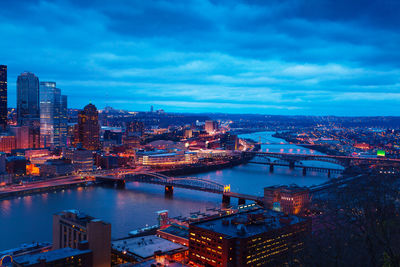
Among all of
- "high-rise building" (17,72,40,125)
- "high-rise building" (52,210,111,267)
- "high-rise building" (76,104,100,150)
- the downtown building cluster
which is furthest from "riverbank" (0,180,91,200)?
"high-rise building" (17,72,40,125)

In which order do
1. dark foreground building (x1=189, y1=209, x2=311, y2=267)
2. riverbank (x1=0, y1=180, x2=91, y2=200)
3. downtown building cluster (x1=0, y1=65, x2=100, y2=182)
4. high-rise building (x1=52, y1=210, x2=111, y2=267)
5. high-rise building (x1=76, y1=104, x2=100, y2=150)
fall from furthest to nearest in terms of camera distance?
high-rise building (x1=76, y1=104, x2=100, y2=150), downtown building cluster (x1=0, y1=65, x2=100, y2=182), riverbank (x1=0, y1=180, x2=91, y2=200), dark foreground building (x1=189, y1=209, x2=311, y2=267), high-rise building (x1=52, y1=210, x2=111, y2=267)

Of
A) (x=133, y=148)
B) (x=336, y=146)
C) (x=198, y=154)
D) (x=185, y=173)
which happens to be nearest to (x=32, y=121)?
(x=133, y=148)

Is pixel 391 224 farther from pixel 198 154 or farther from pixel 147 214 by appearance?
pixel 198 154

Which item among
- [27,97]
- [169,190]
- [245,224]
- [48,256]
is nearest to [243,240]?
[245,224]

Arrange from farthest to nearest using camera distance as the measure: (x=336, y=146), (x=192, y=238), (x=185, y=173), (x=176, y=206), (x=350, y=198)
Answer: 1. (x=336, y=146)
2. (x=185, y=173)
3. (x=176, y=206)
4. (x=192, y=238)
5. (x=350, y=198)

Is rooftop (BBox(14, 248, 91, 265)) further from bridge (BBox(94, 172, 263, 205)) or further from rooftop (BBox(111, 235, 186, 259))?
bridge (BBox(94, 172, 263, 205))

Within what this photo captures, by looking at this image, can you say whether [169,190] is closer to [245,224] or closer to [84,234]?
[245,224]
